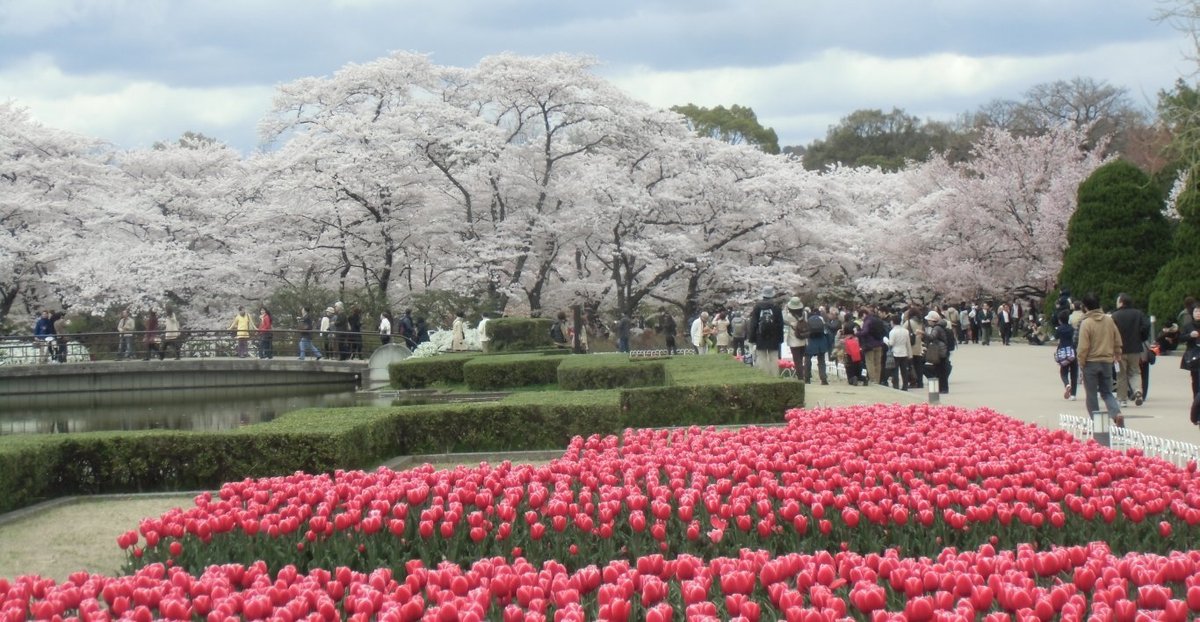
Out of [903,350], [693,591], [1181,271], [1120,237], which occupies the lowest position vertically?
[693,591]

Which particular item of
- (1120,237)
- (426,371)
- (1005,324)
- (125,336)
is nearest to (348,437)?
(426,371)

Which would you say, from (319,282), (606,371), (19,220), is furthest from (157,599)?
(19,220)

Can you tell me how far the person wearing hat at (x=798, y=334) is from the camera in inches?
789

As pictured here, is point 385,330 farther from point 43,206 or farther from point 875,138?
point 875,138

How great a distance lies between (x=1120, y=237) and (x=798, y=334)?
16380mm

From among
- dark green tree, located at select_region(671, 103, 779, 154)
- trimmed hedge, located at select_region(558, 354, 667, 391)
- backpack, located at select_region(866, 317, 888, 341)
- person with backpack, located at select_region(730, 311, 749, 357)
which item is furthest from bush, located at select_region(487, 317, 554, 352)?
dark green tree, located at select_region(671, 103, 779, 154)

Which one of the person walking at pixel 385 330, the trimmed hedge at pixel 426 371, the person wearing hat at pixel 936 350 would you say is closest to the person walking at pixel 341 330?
the person walking at pixel 385 330

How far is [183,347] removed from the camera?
3469 cm

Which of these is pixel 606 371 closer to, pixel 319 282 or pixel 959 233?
pixel 319 282

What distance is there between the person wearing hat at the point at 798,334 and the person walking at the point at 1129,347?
209 inches

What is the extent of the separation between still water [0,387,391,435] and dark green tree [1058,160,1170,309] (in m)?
19.7

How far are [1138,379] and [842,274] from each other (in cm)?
3005

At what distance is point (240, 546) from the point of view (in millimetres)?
6672

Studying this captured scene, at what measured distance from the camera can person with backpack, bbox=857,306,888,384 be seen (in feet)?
68.4
